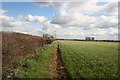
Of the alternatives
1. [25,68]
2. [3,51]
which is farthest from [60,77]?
[3,51]

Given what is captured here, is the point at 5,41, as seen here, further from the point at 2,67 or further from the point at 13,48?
the point at 2,67

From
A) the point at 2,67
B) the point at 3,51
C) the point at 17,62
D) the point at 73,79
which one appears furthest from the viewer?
the point at 17,62

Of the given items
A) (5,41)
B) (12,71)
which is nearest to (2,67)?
(12,71)

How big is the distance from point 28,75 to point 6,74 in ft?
4.79

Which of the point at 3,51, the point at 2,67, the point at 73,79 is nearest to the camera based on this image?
the point at 73,79

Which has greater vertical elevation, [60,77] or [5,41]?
[5,41]

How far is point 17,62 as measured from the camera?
18.8 m

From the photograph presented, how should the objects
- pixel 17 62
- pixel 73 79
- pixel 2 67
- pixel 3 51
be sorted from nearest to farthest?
Answer: pixel 73 79, pixel 2 67, pixel 3 51, pixel 17 62

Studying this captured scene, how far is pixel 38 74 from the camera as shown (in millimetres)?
16641

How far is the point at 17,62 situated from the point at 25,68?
3.24ft

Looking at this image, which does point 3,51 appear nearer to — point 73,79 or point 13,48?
point 13,48

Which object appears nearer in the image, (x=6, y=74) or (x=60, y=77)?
(x=6, y=74)

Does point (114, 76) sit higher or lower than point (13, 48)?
lower

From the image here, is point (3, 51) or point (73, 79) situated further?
point (3, 51)
